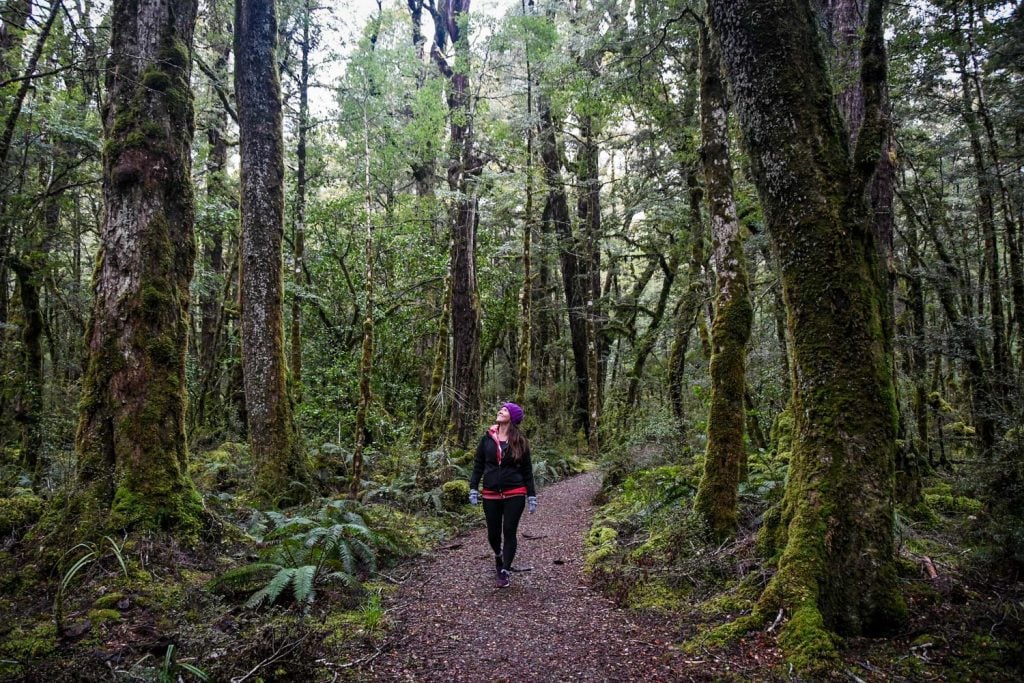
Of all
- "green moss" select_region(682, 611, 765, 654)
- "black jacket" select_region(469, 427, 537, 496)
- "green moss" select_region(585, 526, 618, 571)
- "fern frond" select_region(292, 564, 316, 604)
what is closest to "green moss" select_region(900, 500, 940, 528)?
"green moss" select_region(585, 526, 618, 571)

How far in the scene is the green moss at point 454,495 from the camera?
10312 millimetres

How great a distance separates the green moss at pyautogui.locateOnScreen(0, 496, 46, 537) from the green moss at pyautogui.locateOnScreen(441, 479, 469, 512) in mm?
5835

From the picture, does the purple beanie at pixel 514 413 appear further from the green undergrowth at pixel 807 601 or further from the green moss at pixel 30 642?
the green moss at pixel 30 642

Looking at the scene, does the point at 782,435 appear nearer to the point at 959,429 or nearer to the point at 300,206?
the point at 959,429

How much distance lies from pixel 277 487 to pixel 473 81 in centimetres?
1070

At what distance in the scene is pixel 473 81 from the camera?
45.9 feet

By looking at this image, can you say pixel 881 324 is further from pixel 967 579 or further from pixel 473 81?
pixel 473 81

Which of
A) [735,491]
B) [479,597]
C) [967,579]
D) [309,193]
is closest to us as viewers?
[967,579]

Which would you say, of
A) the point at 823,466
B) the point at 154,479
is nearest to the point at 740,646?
the point at 823,466

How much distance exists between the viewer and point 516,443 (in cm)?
673

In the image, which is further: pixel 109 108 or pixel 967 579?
pixel 109 108

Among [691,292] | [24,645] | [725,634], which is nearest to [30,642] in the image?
[24,645]

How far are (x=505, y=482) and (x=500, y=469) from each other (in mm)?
164

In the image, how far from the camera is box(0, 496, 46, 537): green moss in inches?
223
